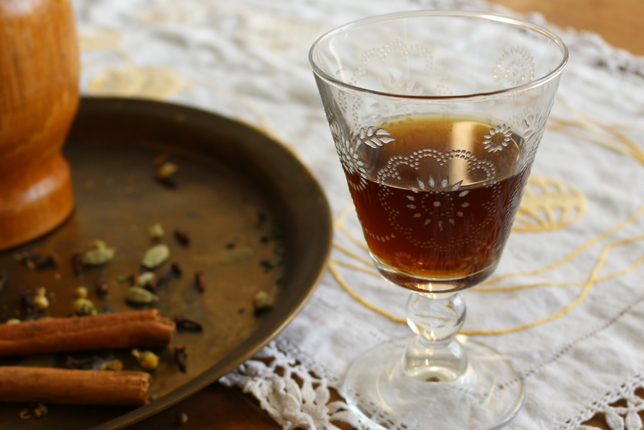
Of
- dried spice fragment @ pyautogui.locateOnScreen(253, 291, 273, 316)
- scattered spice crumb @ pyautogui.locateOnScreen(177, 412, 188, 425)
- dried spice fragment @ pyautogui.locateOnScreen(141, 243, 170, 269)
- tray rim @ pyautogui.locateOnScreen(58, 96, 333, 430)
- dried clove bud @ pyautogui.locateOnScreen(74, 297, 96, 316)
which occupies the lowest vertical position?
→ dried clove bud @ pyautogui.locateOnScreen(74, 297, 96, 316)

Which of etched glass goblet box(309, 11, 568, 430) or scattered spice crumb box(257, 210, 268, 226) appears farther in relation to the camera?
scattered spice crumb box(257, 210, 268, 226)

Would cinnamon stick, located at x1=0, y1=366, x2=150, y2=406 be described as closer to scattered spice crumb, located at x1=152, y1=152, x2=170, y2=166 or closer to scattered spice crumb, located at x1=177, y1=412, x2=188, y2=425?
scattered spice crumb, located at x1=177, y1=412, x2=188, y2=425

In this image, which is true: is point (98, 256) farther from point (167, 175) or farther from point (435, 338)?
point (435, 338)

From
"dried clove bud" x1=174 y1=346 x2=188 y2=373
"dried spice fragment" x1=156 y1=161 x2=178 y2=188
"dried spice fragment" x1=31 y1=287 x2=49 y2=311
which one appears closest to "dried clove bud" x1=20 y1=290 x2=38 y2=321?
"dried spice fragment" x1=31 y1=287 x2=49 y2=311

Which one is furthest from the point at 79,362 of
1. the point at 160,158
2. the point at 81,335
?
the point at 160,158

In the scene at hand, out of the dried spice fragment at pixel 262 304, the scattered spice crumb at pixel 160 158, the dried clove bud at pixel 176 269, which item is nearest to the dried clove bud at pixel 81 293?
the dried clove bud at pixel 176 269
